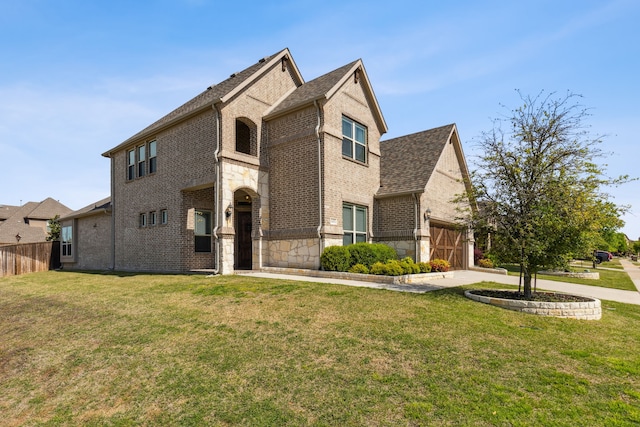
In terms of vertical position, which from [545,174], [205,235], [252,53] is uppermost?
[252,53]

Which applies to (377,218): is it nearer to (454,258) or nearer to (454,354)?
(454,258)

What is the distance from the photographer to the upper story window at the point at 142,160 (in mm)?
18219

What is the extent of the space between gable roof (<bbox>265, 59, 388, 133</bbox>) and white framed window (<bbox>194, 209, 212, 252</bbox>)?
5222mm

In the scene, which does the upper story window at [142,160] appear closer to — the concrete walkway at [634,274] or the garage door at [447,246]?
the garage door at [447,246]

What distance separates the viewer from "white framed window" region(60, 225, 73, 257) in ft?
81.8

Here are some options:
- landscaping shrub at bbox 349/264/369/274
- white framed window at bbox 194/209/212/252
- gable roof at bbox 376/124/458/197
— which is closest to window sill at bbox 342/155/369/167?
gable roof at bbox 376/124/458/197

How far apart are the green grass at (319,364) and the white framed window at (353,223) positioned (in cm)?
621

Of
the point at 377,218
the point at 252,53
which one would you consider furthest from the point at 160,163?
the point at 377,218

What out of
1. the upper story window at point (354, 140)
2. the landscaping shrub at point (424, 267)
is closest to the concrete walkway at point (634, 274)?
the landscaping shrub at point (424, 267)

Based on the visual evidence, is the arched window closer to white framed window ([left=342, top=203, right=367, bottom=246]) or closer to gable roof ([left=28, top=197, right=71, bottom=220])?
white framed window ([left=342, top=203, right=367, bottom=246])

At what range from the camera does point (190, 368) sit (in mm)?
5777

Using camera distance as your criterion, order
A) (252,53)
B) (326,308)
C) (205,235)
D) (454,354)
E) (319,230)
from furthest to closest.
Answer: (252,53)
(205,235)
(319,230)
(326,308)
(454,354)

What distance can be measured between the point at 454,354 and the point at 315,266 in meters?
8.66

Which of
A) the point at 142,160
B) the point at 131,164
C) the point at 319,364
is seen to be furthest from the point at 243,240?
the point at 319,364
